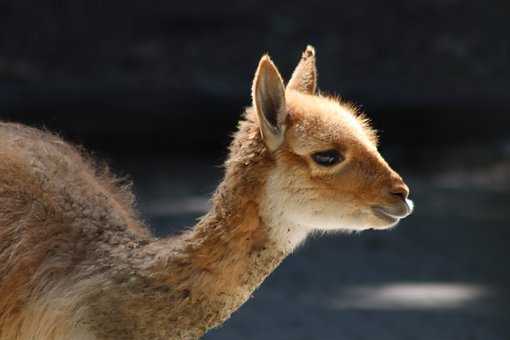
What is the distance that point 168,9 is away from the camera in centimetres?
1791

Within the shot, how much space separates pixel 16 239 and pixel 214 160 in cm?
820

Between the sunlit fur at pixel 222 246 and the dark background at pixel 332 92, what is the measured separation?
3449 millimetres

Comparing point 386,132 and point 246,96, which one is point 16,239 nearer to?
point 386,132

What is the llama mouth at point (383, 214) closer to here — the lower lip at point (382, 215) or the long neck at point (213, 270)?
the lower lip at point (382, 215)

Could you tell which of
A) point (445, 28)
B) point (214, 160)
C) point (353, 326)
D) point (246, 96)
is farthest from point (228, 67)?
point (353, 326)

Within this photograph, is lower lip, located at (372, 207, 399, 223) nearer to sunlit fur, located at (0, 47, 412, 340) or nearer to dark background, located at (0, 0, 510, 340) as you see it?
sunlit fur, located at (0, 47, 412, 340)

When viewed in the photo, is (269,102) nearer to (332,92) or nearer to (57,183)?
(57,183)

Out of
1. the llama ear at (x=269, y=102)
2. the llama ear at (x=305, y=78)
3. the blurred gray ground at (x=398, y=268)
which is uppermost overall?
the blurred gray ground at (x=398, y=268)

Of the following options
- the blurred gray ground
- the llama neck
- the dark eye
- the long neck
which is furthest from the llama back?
the blurred gray ground

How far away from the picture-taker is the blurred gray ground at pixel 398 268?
27.1ft

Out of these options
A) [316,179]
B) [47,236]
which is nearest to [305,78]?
[316,179]

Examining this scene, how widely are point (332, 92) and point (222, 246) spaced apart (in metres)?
10.5

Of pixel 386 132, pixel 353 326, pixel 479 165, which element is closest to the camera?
pixel 353 326

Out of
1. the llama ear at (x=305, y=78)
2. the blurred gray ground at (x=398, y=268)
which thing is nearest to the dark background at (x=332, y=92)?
the blurred gray ground at (x=398, y=268)
